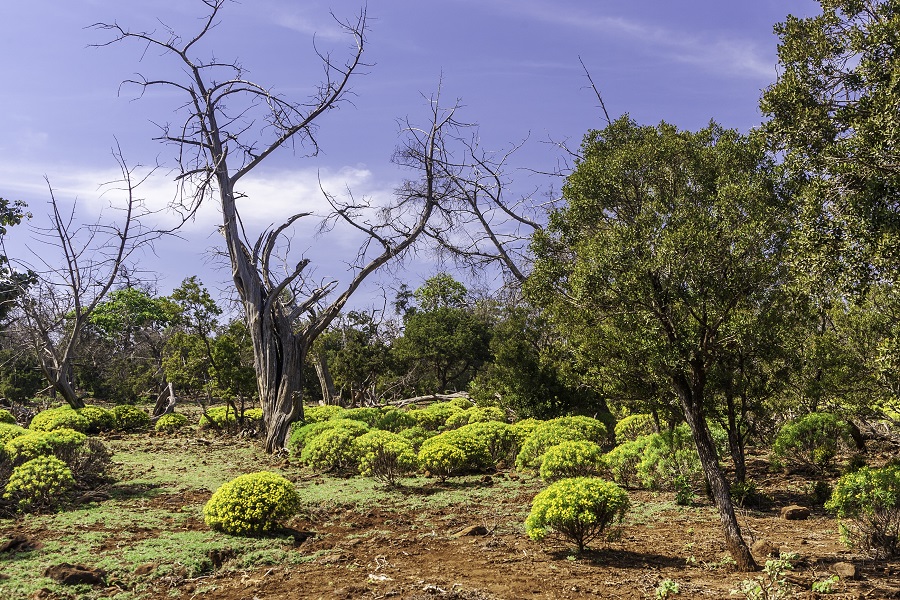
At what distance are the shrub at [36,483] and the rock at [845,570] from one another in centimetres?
1027

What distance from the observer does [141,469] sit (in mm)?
13430

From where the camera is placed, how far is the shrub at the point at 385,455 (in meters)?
11.0

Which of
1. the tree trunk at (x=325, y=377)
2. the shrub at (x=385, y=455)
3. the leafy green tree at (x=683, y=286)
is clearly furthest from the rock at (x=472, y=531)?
the tree trunk at (x=325, y=377)

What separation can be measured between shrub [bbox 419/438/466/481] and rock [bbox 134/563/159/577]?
5.77 m

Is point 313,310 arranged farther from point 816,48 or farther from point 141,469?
point 816,48

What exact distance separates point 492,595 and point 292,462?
10.4 meters

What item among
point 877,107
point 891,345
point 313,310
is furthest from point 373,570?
point 313,310

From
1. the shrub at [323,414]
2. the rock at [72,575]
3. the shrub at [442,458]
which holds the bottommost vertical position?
the rock at [72,575]

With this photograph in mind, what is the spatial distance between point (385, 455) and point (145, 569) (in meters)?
5.18

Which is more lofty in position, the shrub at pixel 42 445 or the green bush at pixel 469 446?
the shrub at pixel 42 445

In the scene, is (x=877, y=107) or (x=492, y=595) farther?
(x=877, y=107)

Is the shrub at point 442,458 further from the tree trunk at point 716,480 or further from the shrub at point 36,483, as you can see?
the shrub at point 36,483

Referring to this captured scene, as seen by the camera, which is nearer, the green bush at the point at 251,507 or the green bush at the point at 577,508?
the green bush at the point at 577,508

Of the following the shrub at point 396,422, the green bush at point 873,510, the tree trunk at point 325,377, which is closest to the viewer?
the green bush at point 873,510
